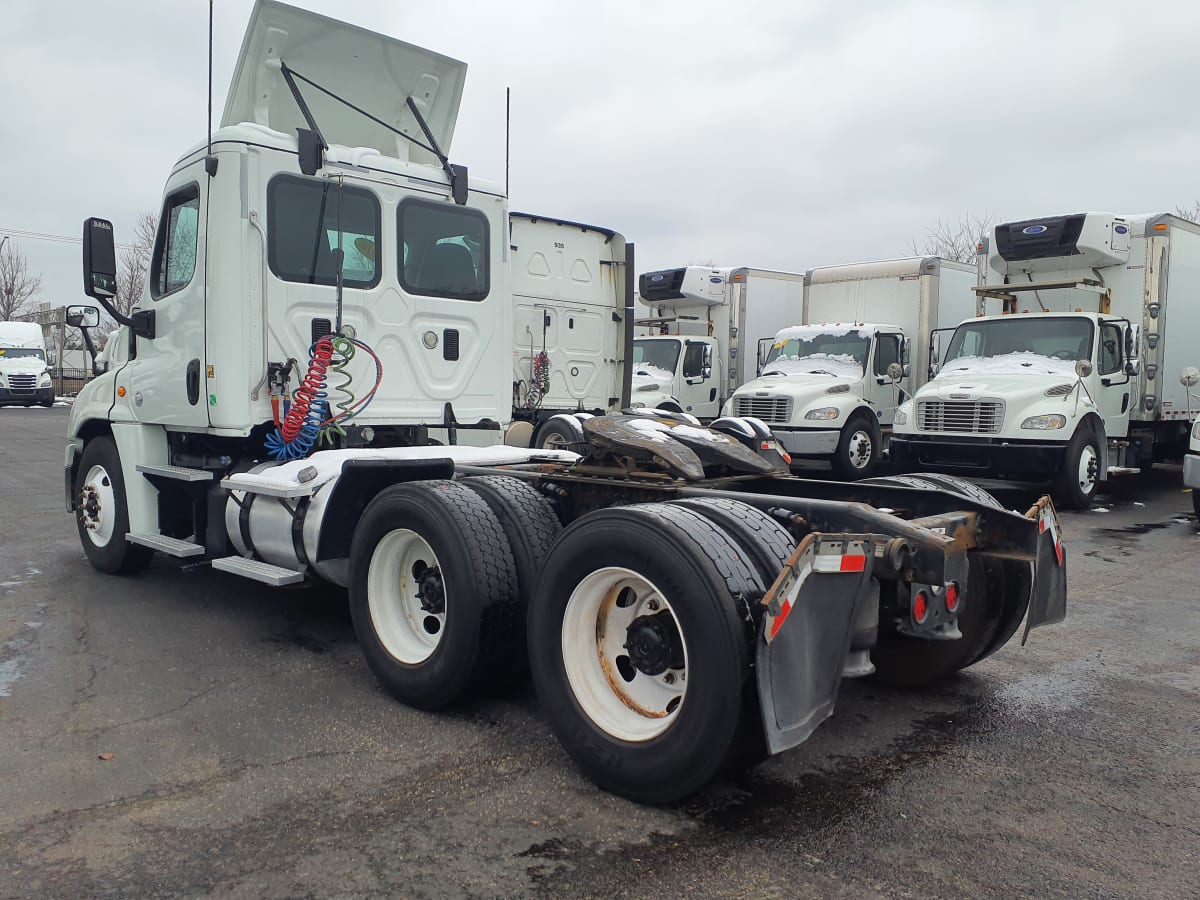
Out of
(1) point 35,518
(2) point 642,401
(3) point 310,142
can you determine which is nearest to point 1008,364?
(2) point 642,401

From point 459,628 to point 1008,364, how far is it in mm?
10366

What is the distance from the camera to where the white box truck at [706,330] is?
1673 cm

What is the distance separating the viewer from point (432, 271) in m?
6.43

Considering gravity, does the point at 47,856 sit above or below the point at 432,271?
below

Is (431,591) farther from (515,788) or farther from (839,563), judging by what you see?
(839,563)

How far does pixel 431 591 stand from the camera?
14.1ft

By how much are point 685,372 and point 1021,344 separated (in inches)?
229

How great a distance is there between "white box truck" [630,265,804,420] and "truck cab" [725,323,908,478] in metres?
1.16

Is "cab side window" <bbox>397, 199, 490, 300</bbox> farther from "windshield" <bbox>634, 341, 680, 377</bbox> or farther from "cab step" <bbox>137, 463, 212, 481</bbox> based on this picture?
"windshield" <bbox>634, 341, 680, 377</bbox>

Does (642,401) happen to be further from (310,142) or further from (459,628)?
(459,628)

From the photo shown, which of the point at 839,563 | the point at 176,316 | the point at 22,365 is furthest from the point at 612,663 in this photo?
the point at 22,365

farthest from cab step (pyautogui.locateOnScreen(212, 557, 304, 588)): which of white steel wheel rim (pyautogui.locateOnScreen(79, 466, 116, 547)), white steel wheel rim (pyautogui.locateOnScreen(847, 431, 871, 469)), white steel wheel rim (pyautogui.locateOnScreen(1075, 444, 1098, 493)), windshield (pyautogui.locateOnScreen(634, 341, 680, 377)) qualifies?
windshield (pyautogui.locateOnScreen(634, 341, 680, 377))

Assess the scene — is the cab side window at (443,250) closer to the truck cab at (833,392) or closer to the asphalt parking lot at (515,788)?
the asphalt parking lot at (515,788)

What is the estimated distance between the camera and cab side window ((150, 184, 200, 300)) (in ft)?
19.4
